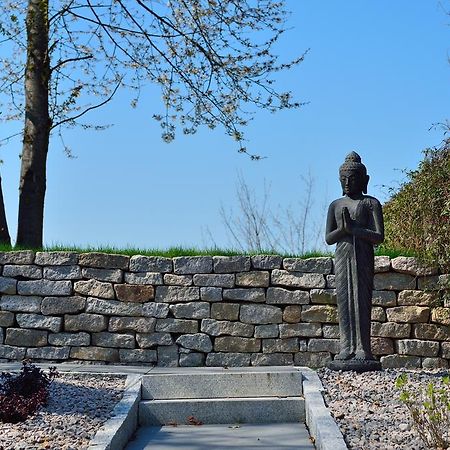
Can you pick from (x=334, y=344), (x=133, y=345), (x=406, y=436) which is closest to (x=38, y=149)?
(x=133, y=345)

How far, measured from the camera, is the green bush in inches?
393

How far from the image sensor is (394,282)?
9.95 m

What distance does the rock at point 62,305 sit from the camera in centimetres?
1035

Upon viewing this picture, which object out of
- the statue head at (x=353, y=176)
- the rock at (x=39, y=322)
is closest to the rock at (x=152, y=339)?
the rock at (x=39, y=322)

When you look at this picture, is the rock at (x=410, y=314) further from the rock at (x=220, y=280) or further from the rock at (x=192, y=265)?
the rock at (x=192, y=265)

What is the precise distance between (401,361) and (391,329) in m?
0.43

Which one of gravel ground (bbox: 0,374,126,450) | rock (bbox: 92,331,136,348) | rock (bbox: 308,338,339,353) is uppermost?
rock (bbox: 92,331,136,348)

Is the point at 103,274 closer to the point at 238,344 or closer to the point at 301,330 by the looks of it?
the point at 238,344

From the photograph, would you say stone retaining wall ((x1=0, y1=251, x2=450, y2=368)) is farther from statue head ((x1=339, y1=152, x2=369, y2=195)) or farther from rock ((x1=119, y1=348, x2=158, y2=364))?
statue head ((x1=339, y1=152, x2=369, y2=195))

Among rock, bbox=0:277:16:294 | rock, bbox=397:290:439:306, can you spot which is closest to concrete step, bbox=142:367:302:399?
rock, bbox=397:290:439:306

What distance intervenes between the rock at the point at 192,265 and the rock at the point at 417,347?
2.67 meters

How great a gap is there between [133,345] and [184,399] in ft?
8.85

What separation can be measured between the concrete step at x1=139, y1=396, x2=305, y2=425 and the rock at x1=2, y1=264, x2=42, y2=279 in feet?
12.1

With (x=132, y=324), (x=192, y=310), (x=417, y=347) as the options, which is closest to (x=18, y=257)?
(x=132, y=324)
